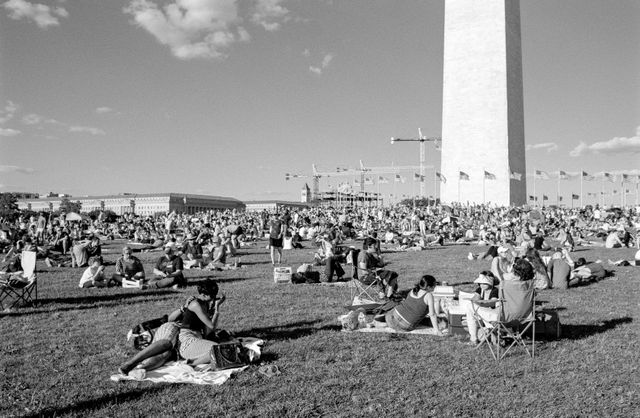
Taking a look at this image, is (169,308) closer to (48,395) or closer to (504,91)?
(48,395)

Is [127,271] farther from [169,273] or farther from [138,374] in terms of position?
[138,374]

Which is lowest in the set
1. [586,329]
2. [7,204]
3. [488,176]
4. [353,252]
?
[586,329]

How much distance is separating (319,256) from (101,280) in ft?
19.7

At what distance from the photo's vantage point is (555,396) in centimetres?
475

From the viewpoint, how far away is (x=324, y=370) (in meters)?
5.45

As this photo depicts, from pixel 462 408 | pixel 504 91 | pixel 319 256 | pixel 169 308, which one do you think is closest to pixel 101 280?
pixel 169 308

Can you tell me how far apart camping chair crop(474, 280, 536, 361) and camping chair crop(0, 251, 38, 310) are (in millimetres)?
7038

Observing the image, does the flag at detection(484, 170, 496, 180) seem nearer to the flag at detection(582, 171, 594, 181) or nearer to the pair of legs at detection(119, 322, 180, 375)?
the flag at detection(582, 171, 594, 181)

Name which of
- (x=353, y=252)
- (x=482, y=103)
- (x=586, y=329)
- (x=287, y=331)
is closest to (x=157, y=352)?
(x=287, y=331)

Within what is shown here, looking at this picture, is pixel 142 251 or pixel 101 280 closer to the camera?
pixel 101 280

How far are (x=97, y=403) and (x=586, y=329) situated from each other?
18.9ft

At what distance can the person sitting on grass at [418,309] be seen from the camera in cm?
704

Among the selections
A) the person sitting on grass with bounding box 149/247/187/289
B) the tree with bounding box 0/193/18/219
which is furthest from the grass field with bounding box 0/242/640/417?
the tree with bounding box 0/193/18/219

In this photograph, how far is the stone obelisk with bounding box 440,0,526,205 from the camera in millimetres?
41438
